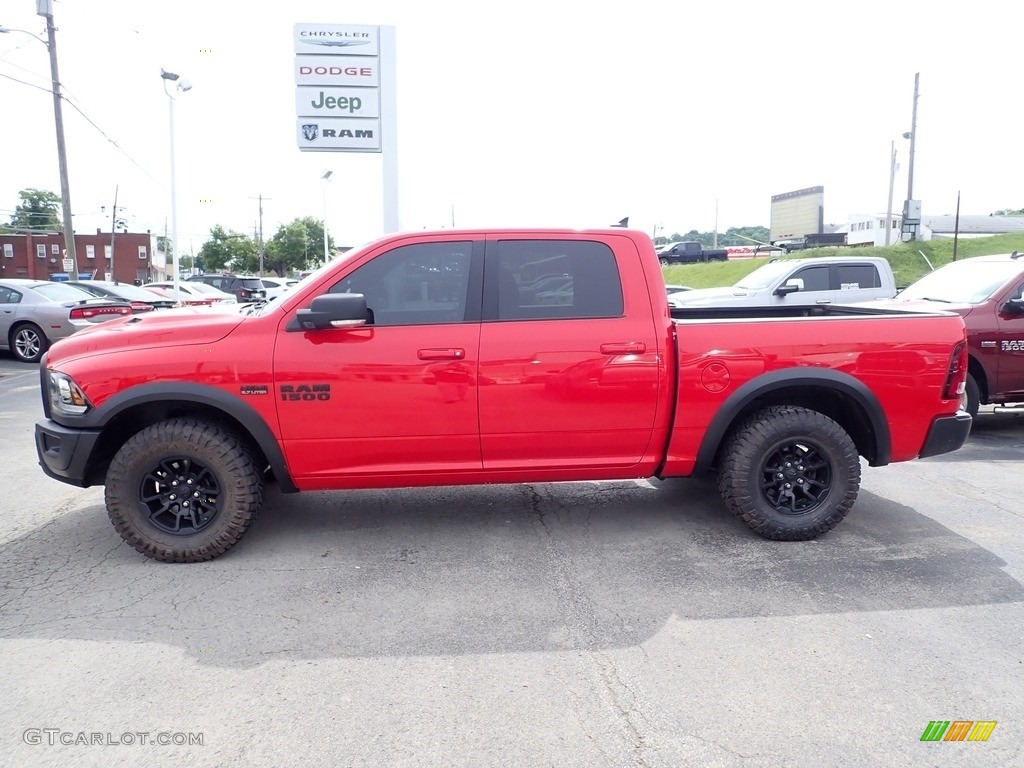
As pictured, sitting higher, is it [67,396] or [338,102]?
[338,102]

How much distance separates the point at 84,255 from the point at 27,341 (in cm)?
8177

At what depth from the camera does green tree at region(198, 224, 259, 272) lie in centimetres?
8125

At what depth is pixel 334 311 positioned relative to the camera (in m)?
4.05

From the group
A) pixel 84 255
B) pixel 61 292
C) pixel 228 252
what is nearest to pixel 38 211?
pixel 84 255

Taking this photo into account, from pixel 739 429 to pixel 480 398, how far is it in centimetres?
162

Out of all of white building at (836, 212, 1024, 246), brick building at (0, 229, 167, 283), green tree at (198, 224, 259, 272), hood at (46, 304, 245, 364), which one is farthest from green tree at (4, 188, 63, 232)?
hood at (46, 304, 245, 364)

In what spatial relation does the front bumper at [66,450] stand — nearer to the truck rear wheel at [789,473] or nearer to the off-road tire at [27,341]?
the truck rear wheel at [789,473]

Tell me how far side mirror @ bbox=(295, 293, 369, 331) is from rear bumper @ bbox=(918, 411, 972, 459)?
3.49 m

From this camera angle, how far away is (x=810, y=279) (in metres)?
12.0

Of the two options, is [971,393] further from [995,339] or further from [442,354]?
[442,354]

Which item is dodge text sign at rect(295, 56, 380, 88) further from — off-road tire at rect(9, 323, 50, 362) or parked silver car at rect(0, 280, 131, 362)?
off-road tire at rect(9, 323, 50, 362)

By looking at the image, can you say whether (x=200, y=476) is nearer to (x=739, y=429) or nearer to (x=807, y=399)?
(x=739, y=429)

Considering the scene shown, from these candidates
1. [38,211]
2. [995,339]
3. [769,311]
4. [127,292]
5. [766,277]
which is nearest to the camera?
[769,311]

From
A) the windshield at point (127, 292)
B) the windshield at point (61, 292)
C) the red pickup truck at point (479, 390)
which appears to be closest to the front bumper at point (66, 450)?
the red pickup truck at point (479, 390)
